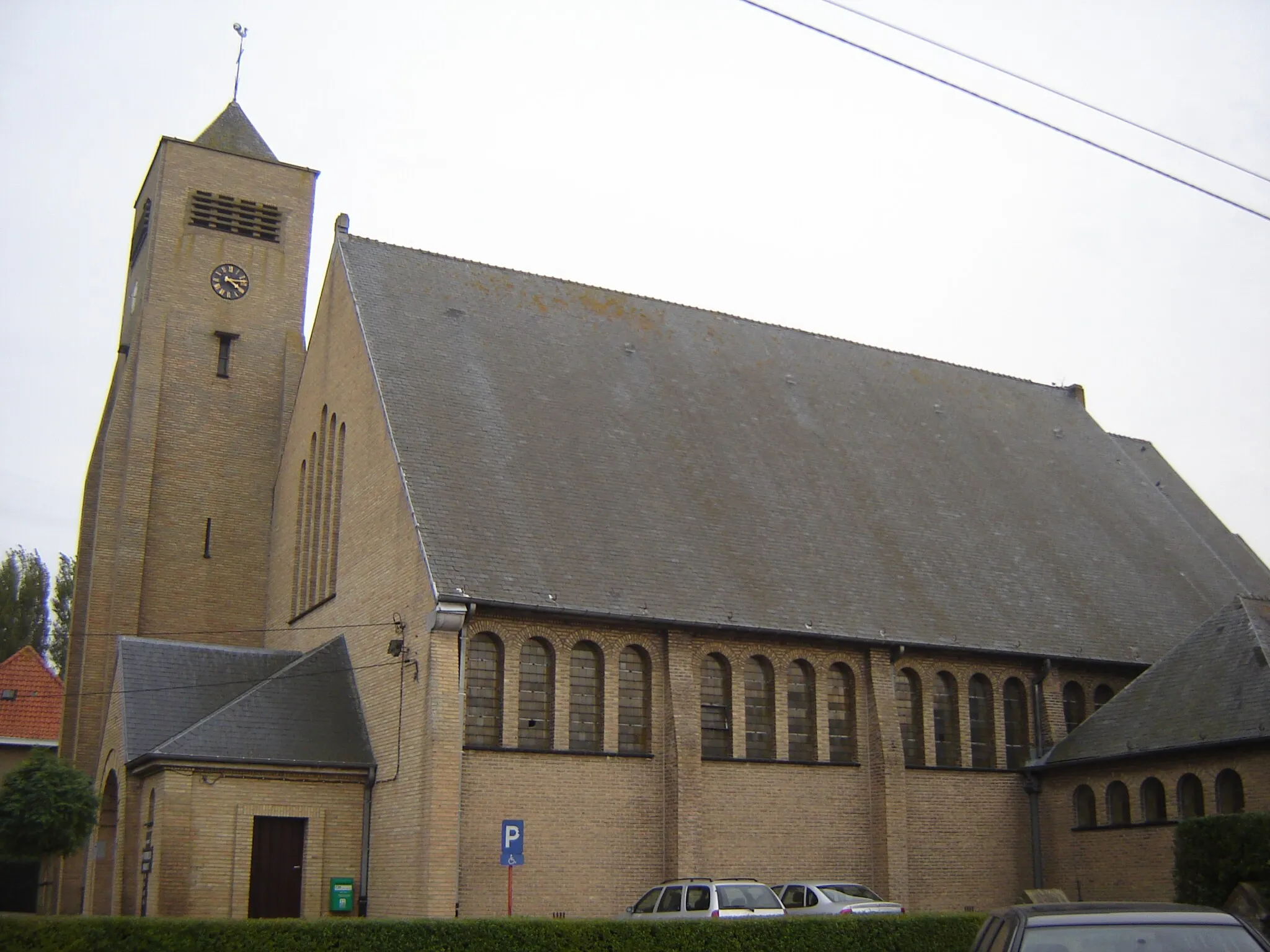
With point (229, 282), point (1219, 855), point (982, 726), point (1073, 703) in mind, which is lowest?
point (1219, 855)

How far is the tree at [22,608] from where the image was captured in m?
65.5

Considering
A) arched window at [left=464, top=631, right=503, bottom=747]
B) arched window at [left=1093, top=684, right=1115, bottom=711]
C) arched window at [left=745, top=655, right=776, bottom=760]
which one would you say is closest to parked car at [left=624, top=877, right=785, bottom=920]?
arched window at [left=464, top=631, right=503, bottom=747]

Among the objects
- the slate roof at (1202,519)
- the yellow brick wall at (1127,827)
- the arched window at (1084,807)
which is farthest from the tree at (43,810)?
the slate roof at (1202,519)

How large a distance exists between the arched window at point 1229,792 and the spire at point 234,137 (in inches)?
1032

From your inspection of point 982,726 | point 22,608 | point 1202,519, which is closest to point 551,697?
point 982,726

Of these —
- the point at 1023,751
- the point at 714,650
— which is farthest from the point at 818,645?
the point at 1023,751

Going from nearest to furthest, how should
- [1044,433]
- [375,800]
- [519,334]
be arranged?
[375,800] < [519,334] < [1044,433]

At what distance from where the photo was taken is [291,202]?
34.2 m

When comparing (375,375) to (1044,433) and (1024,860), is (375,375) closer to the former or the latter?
(1024,860)

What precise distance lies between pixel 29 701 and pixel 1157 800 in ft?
102

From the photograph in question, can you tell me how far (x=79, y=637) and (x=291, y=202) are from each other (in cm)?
1219

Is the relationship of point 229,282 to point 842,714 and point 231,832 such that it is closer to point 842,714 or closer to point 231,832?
point 231,832

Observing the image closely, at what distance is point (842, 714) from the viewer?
26.8 m

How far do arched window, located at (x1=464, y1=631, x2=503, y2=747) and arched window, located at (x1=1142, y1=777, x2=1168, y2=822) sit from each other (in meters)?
12.7
